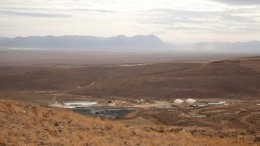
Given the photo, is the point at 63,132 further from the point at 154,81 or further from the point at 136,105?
the point at 154,81

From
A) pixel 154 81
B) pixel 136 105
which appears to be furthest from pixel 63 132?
pixel 154 81

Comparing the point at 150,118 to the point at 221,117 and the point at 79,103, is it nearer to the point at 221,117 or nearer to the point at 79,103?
the point at 221,117

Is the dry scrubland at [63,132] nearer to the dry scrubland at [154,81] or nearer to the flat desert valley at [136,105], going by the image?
the flat desert valley at [136,105]

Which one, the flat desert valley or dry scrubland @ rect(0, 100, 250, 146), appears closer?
dry scrubland @ rect(0, 100, 250, 146)

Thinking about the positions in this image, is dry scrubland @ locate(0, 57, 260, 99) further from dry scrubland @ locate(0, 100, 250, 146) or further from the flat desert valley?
dry scrubland @ locate(0, 100, 250, 146)

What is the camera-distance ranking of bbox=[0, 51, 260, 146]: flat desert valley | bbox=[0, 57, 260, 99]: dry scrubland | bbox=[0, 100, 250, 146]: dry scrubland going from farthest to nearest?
bbox=[0, 57, 260, 99]: dry scrubland
bbox=[0, 51, 260, 146]: flat desert valley
bbox=[0, 100, 250, 146]: dry scrubland

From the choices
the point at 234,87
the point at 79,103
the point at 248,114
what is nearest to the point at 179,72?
the point at 234,87

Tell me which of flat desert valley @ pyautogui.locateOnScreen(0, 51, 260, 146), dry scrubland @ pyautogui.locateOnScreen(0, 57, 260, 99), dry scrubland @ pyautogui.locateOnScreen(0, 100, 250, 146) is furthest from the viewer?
dry scrubland @ pyautogui.locateOnScreen(0, 57, 260, 99)

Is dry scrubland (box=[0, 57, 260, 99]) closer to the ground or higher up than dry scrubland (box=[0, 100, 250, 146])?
closer to the ground

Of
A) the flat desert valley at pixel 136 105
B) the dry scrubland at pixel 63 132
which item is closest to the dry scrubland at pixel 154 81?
the flat desert valley at pixel 136 105

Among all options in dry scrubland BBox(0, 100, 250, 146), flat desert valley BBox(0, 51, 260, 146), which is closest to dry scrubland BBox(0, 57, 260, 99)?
flat desert valley BBox(0, 51, 260, 146)
